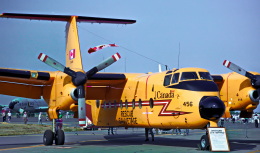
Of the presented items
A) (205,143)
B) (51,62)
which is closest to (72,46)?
(51,62)

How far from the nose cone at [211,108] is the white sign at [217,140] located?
0.55 meters

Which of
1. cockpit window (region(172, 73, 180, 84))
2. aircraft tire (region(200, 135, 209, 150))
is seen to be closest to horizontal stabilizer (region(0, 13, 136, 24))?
cockpit window (region(172, 73, 180, 84))

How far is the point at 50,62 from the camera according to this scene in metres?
18.1

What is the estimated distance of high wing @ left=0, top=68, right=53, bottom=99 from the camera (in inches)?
677

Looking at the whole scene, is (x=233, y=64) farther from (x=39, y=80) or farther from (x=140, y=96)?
(x=39, y=80)

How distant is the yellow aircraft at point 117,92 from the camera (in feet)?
48.6

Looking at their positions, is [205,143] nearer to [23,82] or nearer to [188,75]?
[188,75]

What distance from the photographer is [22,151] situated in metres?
15.6

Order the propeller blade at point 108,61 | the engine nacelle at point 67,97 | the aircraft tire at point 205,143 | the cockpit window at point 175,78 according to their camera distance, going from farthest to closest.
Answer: the propeller blade at point 108,61 → the engine nacelle at point 67,97 → the cockpit window at point 175,78 → the aircraft tire at point 205,143

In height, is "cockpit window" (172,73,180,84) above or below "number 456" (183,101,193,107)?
above

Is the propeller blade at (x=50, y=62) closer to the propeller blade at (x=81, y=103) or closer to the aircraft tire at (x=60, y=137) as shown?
the propeller blade at (x=81, y=103)

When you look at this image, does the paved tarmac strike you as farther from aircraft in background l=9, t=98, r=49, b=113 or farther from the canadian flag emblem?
aircraft in background l=9, t=98, r=49, b=113

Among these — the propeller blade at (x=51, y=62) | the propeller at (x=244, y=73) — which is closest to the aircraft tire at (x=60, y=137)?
the propeller blade at (x=51, y=62)

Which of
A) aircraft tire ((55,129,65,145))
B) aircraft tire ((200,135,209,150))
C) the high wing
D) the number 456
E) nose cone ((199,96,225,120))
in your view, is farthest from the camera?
aircraft tire ((55,129,65,145))
